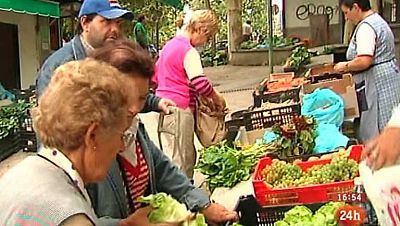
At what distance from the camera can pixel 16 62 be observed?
57.5 ft

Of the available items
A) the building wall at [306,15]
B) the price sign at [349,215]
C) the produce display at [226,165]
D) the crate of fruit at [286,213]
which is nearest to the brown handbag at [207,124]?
the produce display at [226,165]

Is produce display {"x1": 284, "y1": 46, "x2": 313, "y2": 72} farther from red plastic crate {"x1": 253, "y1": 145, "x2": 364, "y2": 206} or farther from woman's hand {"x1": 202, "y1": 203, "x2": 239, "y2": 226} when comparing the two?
woman's hand {"x1": 202, "y1": 203, "x2": 239, "y2": 226}

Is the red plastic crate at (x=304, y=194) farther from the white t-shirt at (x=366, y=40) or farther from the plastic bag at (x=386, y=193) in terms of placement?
the white t-shirt at (x=366, y=40)

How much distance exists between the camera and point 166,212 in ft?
9.44

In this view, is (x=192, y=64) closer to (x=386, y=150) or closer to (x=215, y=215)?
(x=215, y=215)

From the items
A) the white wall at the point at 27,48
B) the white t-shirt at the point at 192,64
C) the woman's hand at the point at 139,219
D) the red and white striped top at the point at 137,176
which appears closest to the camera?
the woman's hand at the point at 139,219

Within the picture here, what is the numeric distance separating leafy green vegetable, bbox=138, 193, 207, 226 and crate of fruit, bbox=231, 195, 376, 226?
→ 98 cm

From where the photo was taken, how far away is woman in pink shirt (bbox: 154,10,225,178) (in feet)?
20.7

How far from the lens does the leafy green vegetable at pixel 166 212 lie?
9.36 feet

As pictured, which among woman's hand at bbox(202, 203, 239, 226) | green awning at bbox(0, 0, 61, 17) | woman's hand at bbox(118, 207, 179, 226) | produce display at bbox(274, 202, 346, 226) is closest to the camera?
woman's hand at bbox(118, 207, 179, 226)

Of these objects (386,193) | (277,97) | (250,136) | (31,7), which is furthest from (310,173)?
(31,7)

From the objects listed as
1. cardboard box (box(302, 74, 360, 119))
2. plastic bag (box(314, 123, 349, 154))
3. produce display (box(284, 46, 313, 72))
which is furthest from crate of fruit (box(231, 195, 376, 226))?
produce display (box(284, 46, 313, 72))

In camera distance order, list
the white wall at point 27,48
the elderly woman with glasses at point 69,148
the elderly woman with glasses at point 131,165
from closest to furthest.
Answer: the elderly woman with glasses at point 69,148
the elderly woman with glasses at point 131,165
the white wall at point 27,48

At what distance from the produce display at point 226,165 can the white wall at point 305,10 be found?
21.5 m
